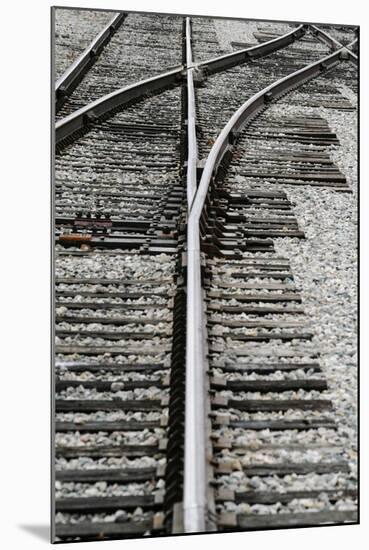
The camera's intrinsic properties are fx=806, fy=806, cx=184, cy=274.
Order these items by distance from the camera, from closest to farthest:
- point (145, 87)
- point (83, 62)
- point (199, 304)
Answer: point (199, 304) < point (83, 62) < point (145, 87)

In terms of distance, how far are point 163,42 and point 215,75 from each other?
1.79 feet

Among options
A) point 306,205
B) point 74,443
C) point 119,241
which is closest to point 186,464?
point 74,443

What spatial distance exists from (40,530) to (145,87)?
207cm

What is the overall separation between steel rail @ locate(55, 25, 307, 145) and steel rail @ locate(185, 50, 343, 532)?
186 mm

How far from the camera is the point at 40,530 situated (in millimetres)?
3146

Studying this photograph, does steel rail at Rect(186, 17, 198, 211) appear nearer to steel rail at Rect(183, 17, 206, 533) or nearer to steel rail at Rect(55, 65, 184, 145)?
steel rail at Rect(55, 65, 184, 145)

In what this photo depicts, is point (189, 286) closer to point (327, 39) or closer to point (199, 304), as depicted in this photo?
point (199, 304)

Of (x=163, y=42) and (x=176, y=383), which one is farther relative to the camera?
(x=163, y=42)

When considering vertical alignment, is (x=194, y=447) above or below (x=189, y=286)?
below

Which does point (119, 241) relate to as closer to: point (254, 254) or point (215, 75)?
point (254, 254)

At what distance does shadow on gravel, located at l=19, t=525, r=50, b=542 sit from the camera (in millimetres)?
3115

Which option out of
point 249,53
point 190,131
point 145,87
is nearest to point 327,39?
point 249,53

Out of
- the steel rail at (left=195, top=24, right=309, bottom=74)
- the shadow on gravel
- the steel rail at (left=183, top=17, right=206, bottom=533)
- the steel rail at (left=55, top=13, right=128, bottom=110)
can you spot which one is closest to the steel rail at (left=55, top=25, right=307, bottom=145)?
the steel rail at (left=195, top=24, right=309, bottom=74)

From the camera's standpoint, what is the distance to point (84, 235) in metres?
3.35
